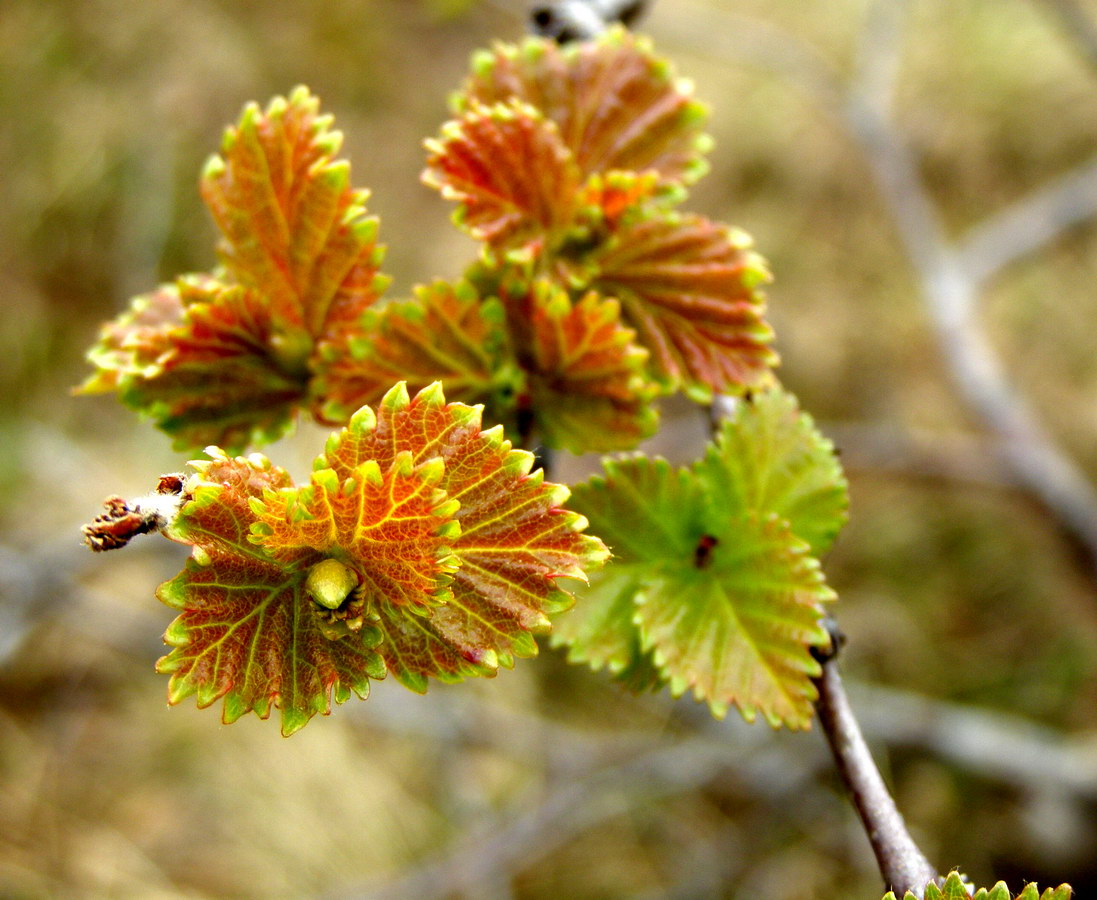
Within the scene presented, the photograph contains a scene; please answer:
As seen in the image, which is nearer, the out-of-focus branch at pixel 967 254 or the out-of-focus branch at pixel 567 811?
the out-of-focus branch at pixel 967 254

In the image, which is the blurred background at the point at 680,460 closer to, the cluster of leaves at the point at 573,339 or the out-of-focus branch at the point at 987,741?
the out-of-focus branch at the point at 987,741

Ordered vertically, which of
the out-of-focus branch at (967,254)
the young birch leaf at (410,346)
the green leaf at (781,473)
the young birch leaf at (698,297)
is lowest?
the green leaf at (781,473)

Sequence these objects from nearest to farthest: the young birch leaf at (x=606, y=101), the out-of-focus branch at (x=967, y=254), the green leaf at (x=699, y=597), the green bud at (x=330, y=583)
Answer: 1. the green bud at (x=330, y=583)
2. the green leaf at (x=699, y=597)
3. the young birch leaf at (x=606, y=101)
4. the out-of-focus branch at (x=967, y=254)

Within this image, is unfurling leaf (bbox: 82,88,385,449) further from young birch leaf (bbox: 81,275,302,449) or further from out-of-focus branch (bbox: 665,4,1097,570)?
out-of-focus branch (bbox: 665,4,1097,570)

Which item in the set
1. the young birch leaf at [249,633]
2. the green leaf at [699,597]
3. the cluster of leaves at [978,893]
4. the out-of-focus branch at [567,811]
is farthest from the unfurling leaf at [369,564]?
the out-of-focus branch at [567,811]

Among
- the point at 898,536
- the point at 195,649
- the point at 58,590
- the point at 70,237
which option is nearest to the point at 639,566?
the point at 195,649

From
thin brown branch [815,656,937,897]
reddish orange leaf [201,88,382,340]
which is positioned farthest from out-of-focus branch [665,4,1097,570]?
reddish orange leaf [201,88,382,340]

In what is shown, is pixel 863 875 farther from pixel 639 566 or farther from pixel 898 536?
pixel 639 566

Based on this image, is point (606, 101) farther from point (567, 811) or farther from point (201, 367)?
point (567, 811)
